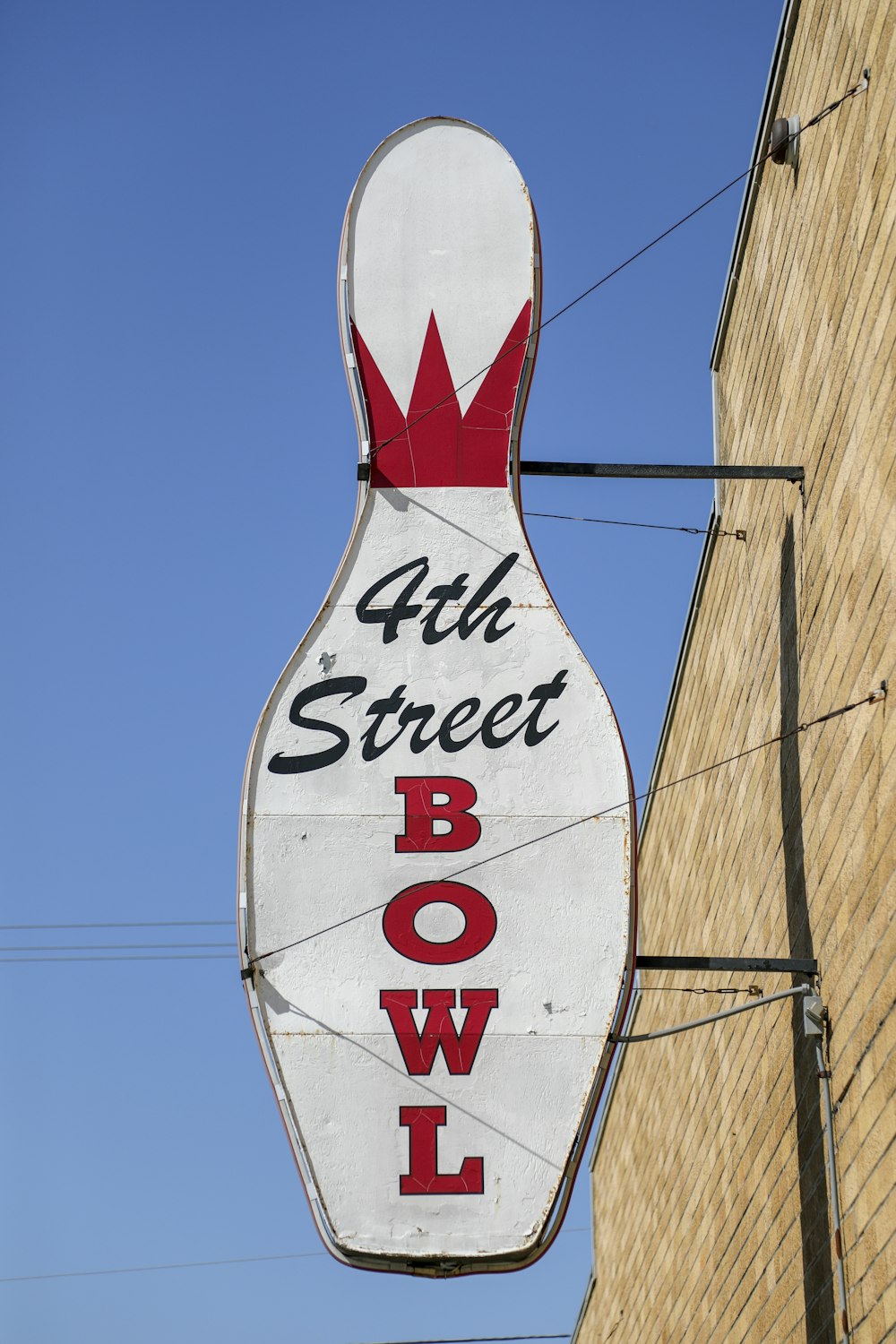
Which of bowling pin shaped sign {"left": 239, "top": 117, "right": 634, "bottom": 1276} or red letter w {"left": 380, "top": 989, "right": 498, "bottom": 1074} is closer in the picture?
bowling pin shaped sign {"left": 239, "top": 117, "right": 634, "bottom": 1276}

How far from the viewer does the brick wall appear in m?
5.89

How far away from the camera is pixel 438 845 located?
6719 millimetres

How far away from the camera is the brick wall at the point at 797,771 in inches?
232

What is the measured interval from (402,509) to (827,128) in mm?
2425

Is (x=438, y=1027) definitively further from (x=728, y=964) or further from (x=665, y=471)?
(x=665, y=471)

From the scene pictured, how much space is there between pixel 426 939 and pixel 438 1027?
0.35 meters

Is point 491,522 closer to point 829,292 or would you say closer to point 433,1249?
point 829,292

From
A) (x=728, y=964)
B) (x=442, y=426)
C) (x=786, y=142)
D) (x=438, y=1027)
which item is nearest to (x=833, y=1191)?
(x=728, y=964)

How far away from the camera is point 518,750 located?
694 cm

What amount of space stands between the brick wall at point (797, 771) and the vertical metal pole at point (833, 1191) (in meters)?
0.04

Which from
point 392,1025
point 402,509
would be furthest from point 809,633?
point 392,1025

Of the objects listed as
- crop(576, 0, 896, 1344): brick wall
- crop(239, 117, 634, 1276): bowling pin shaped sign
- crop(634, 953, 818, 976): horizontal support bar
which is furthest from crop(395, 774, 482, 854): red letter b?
crop(576, 0, 896, 1344): brick wall

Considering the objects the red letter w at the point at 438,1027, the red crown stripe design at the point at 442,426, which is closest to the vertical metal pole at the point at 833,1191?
the red letter w at the point at 438,1027

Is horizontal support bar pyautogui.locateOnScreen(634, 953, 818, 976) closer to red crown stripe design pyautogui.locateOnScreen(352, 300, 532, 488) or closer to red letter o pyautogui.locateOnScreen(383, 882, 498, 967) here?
red letter o pyautogui.locateOnScreen(383, 882, 498, 967)
